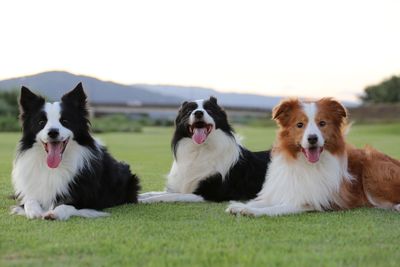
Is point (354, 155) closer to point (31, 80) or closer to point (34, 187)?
point (34, 187)

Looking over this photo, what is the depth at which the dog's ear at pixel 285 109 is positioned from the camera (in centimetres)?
608

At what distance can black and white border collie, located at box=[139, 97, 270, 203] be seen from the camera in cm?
747

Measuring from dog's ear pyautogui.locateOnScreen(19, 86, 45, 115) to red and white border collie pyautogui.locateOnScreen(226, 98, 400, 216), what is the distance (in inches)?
86.2

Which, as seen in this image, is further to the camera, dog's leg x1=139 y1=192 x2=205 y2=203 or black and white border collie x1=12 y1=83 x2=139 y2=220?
dog's leg x1=139 y1=192 x2=205 y2=203

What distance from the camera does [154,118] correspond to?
62219mm

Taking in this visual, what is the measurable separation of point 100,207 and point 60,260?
2.42 metres

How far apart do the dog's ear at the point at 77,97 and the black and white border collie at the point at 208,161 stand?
160cm

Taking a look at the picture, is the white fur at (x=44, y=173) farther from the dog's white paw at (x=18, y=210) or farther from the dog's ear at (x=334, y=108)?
the dog's ear at (x=334, y=108)

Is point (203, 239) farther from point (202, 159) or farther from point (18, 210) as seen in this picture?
point (202, 159)

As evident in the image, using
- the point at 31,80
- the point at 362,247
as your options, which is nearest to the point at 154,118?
the point at 31,80

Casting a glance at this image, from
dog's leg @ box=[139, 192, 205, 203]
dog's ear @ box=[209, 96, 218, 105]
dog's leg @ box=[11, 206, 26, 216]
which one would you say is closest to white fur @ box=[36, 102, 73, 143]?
dog's leg @ box=[11, 206, 26, 216]

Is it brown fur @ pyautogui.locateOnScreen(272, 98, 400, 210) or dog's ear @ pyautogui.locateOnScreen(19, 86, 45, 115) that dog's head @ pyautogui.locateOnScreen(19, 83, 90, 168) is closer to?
dog's ear @ pyautogui.locateOnScreen(19, 86, 45, 115)

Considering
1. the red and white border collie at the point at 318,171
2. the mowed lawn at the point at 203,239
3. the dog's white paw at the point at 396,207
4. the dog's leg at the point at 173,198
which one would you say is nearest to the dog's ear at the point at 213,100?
the dog's leg at the point at 173,198

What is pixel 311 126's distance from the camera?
5836 mm
